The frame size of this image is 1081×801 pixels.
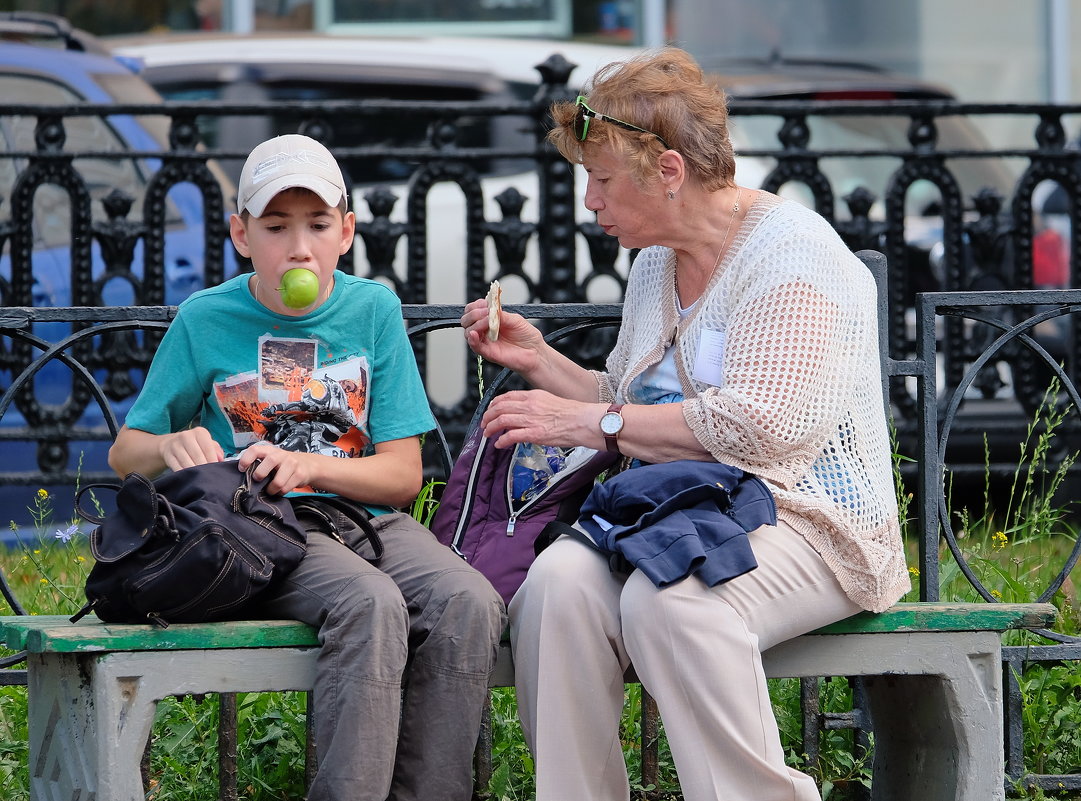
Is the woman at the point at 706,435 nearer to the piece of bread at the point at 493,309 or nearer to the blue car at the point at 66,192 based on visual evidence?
the piece of bread at the point at 493,309

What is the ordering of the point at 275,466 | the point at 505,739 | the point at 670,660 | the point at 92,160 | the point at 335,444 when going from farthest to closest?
the point at 92,160 < the point at 505,739 < the point at 335,444 < the point at 275,466 < the point at 670,660

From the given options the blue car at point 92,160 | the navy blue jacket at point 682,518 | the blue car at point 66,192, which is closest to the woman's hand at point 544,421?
the navy blue jacket at point 682,518

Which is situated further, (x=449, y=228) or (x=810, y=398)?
(x=449, y=228)

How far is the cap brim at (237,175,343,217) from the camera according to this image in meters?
2.76

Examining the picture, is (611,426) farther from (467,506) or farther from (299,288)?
(299,288)

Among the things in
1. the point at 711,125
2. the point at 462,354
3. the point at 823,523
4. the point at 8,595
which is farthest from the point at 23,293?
the point at 823,523

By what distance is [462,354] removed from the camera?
5.74 meters

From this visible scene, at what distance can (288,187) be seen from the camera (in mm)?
2766

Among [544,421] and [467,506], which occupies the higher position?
[544,421]

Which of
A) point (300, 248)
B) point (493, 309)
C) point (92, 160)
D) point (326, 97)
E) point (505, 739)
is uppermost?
point (326, 97)

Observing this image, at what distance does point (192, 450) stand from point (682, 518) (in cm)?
84

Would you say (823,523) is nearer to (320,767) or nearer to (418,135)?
(320,767)

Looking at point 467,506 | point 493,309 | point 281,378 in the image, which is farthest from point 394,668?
point 493,309

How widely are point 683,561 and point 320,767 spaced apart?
2.15 feet
